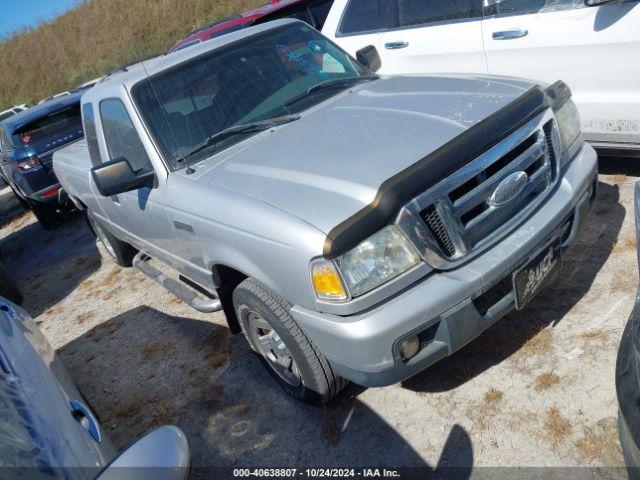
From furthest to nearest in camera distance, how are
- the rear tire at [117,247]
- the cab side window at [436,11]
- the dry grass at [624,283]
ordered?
1. the rear tire at [117,247]
2. the cab side window at [436,11]
3. the dry grass at [624,283]

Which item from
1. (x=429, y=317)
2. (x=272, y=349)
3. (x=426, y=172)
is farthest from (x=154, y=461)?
(x=272, y=349)

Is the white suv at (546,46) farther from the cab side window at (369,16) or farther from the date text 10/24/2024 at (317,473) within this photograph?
the date text 10/24/2024 at (317,473)

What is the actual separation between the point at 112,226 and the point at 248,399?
2.40m

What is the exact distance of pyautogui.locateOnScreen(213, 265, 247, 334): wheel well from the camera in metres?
3.02

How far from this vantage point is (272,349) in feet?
10.1

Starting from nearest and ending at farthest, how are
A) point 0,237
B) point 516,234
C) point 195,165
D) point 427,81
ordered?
1. point 516,234
2. point 195,165
3. point 427,81
4. point 0,237

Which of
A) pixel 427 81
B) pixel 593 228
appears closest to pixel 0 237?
pixel 427 81

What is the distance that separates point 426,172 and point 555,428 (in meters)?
1.28

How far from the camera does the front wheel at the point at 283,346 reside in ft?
8.52

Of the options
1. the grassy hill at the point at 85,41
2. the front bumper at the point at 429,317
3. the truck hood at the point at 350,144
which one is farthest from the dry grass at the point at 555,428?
the grassy hill at the point at 85,41

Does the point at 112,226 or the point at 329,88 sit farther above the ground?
the point at 329,88

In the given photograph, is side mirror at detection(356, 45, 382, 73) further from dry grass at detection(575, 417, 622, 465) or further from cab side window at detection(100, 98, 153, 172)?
dry grass at detection(575, 417, 622, 465)

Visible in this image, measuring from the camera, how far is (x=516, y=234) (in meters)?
2.51

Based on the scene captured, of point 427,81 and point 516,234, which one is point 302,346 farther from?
point 427,81
